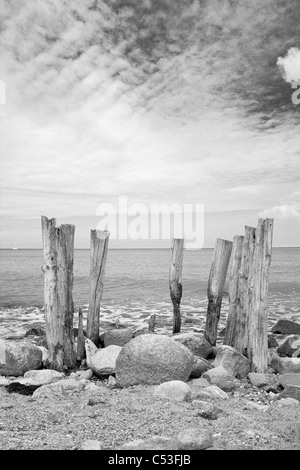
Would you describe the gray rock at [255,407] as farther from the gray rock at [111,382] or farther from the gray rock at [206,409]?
the gray rock at [111,382]

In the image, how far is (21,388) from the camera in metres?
6.56

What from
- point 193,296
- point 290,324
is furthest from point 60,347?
point 193,296

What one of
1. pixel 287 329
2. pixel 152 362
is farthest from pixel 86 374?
pixel 287 329

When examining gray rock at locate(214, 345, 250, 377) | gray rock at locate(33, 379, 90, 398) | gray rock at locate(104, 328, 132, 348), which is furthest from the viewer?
gray rock at locate(104, 328, 132, 348)

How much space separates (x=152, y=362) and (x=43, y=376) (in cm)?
212

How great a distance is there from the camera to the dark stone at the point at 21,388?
6.40 meters

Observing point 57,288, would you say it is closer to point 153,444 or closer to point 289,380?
point 153,444

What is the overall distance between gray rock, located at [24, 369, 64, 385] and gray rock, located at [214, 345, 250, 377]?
314 centimetres

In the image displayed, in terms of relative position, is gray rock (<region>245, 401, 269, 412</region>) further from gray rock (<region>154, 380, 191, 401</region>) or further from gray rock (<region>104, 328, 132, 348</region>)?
gray rock (<region>104, 328, 132, 348</region>)

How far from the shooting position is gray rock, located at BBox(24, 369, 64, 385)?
7043 millimetres

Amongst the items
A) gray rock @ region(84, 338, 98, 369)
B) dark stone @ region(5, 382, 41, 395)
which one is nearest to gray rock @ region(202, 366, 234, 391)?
gray rock @ region(84, 338, 98, 369)

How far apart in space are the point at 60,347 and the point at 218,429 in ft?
14.2

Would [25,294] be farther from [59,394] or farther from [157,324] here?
[59,394]

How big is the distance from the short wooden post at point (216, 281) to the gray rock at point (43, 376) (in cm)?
406
